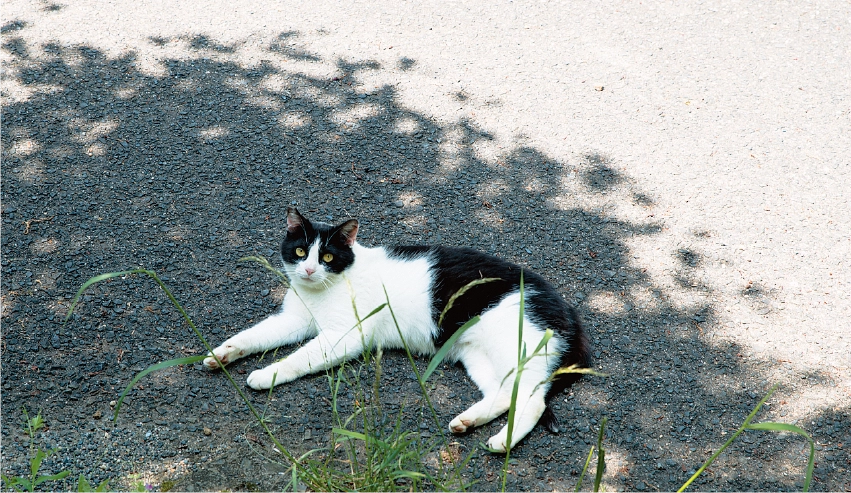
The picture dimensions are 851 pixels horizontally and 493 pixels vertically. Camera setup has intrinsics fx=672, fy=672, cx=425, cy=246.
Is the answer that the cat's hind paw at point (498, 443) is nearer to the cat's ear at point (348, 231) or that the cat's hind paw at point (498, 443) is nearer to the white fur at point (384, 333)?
the white fur at point (384, 333)

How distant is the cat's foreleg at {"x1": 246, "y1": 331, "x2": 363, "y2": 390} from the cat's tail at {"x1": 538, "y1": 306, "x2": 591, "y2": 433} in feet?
2.63

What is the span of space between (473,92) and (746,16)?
9.43 feet

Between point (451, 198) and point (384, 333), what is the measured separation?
3.91ft

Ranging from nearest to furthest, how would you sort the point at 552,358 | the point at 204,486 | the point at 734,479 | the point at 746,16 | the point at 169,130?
the point at 204,486 → the point at 734,479 → the point at 552,358 → the point at 169,130 → the point at 746,16

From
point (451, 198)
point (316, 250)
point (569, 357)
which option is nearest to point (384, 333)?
point (316, 250)

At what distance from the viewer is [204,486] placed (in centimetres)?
233

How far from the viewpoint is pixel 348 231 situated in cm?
296

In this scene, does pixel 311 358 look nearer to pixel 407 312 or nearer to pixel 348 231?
pixel 407 312

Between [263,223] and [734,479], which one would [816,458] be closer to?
[734,479]

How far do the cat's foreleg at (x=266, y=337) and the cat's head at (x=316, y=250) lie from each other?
0.59 feet

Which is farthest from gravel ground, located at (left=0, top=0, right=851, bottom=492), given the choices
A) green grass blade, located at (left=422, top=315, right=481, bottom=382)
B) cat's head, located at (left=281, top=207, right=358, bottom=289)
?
green grass blade, located at (left=422, top=315, right=481, bottom=382)

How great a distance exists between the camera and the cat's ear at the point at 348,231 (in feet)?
9.58

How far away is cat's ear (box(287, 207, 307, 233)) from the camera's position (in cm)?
292

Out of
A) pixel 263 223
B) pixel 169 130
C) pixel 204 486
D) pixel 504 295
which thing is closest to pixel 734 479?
pixel 504 295
